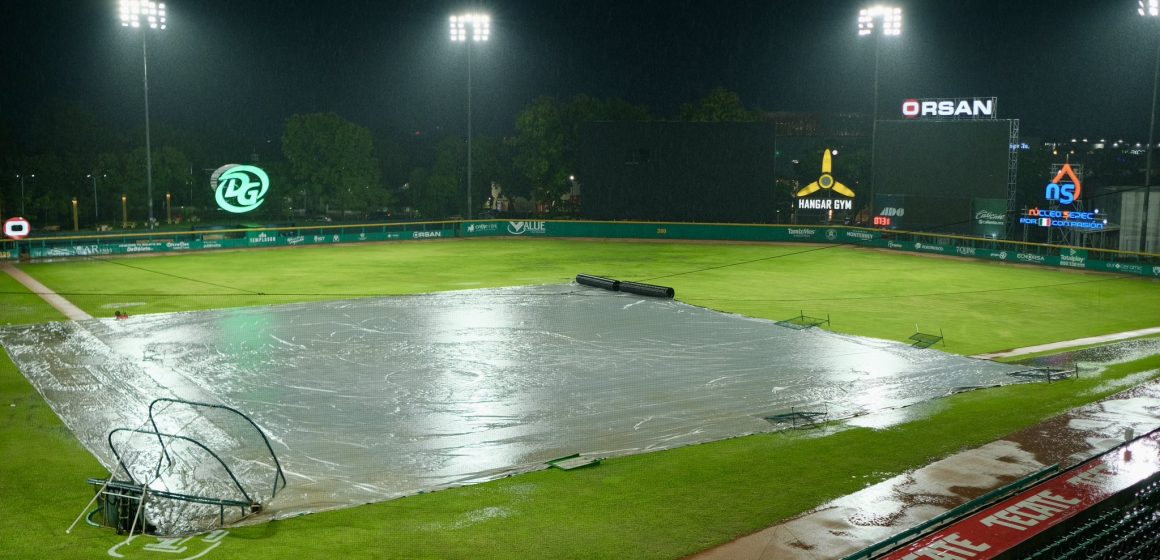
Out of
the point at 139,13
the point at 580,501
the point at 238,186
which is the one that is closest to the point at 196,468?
the point at 580,501

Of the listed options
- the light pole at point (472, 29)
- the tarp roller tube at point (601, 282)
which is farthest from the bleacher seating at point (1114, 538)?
the light pole at point (472, 29)

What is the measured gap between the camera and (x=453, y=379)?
1862 centimetres

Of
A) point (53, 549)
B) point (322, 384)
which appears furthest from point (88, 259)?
point (53, 549)

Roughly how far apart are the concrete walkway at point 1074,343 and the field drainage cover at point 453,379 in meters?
1.97

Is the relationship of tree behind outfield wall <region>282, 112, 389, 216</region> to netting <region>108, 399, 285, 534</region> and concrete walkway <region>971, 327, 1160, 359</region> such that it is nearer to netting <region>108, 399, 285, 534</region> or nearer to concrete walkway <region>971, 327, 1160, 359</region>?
netting <region>108, 399, 285, 534</region>

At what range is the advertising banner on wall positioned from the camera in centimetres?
4988

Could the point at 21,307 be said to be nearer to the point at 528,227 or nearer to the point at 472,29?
the point at 472,29

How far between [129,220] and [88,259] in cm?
4639

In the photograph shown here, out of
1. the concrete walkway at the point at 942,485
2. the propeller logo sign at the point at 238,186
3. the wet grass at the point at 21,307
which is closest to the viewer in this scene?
the concrete walkway at the point at 942,485

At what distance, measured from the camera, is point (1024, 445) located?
Result: 527 inches

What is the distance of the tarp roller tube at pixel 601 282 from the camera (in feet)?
101

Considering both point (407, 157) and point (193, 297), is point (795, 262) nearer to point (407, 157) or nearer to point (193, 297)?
point (193, 297)

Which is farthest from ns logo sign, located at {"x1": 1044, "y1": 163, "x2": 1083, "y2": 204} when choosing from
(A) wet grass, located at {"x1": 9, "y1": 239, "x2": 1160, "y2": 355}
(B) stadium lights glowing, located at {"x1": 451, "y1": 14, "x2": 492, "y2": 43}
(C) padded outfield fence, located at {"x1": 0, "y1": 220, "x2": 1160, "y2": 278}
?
(B) stadium lights glowing, located at {"x1": 451, "y1": 14, "x2": 492, "y2": 43}

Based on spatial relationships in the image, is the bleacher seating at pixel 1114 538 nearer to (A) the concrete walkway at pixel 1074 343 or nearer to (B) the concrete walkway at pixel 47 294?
(A) the concrete walkway at pixel 1074 343
